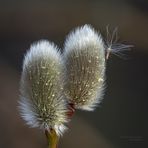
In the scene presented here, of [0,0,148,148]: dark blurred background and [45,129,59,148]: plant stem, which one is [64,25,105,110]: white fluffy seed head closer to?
[45,129,59,148]: plant stem

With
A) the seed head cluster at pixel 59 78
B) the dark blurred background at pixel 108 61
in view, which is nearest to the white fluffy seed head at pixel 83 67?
the seed head cluster at pixel 59 78

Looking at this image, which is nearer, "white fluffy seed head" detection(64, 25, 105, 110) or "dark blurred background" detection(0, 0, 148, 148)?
"white fluffy seed head" detection(64, 25, 105, 110)

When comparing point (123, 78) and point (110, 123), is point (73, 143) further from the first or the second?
point (123, 78)

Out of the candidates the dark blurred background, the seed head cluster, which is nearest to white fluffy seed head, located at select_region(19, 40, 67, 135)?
the seed head cluster

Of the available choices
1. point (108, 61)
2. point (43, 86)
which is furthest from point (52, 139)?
point (108, 61)

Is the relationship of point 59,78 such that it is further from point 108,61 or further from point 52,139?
point 108,61

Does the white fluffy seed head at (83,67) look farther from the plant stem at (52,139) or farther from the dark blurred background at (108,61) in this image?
the dark blurred background at (108,61)
